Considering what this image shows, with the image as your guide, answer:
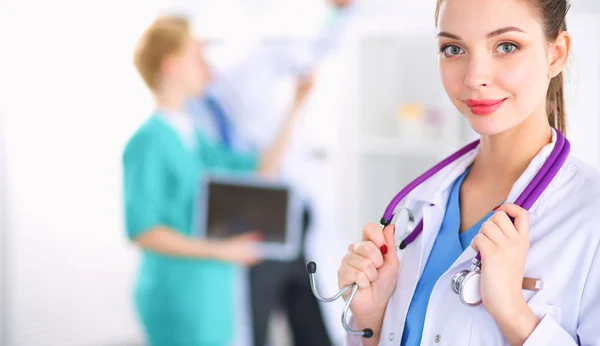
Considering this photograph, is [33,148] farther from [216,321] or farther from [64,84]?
[216,321]

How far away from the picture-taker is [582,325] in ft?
2.89

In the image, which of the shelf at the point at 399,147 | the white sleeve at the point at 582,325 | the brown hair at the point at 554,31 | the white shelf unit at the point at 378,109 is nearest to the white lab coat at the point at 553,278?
the white sleeve at the point at 582,325

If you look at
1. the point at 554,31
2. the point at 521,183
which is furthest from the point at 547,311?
the point at 554,31

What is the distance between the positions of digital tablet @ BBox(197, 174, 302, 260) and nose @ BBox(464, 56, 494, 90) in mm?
2155

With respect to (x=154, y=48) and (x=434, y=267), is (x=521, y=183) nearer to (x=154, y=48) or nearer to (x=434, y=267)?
(x=434, y=267)

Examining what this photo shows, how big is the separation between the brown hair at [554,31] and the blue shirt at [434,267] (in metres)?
0.19

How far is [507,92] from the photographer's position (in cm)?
95

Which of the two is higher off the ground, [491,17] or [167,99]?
[491,17]

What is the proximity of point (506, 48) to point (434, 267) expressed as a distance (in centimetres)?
33

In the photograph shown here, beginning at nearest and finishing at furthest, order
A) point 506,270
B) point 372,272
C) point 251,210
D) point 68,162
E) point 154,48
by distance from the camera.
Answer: point 506,270 < point 372,272 < point 154,48 < point 251,210 < point 68,162

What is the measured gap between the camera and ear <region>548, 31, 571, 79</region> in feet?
3.22

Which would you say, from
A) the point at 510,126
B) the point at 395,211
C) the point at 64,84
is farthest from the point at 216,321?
the point at 510,126

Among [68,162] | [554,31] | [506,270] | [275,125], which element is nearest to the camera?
[506,270]

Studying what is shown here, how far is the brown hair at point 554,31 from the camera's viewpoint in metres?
0.96
